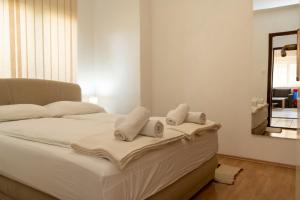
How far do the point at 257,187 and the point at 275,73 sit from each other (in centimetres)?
147

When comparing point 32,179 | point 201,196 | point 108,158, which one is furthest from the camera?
point 201,196

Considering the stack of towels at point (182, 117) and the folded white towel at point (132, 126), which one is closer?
the folded white towel at point (132, 126)

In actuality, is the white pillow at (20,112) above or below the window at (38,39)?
below

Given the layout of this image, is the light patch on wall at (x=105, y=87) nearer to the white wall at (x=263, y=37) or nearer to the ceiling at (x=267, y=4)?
the white wall at (x=263, y=37)

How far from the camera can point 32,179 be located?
1405 millimetres

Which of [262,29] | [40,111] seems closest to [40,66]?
[40,111]

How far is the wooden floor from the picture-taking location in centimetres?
201

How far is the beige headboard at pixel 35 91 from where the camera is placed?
269 cm

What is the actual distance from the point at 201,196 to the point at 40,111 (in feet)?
6.39

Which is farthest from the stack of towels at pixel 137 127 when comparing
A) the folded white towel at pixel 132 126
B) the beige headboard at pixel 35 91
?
the beige headboard at pixel 35 91

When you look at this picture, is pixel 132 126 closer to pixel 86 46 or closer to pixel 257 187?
pixel 257 187

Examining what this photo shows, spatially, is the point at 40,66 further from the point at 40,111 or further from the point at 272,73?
the point at 272,73

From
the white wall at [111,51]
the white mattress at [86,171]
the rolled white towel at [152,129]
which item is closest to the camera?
the white mattress at [86,171]

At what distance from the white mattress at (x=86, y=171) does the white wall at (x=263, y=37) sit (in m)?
1.67
